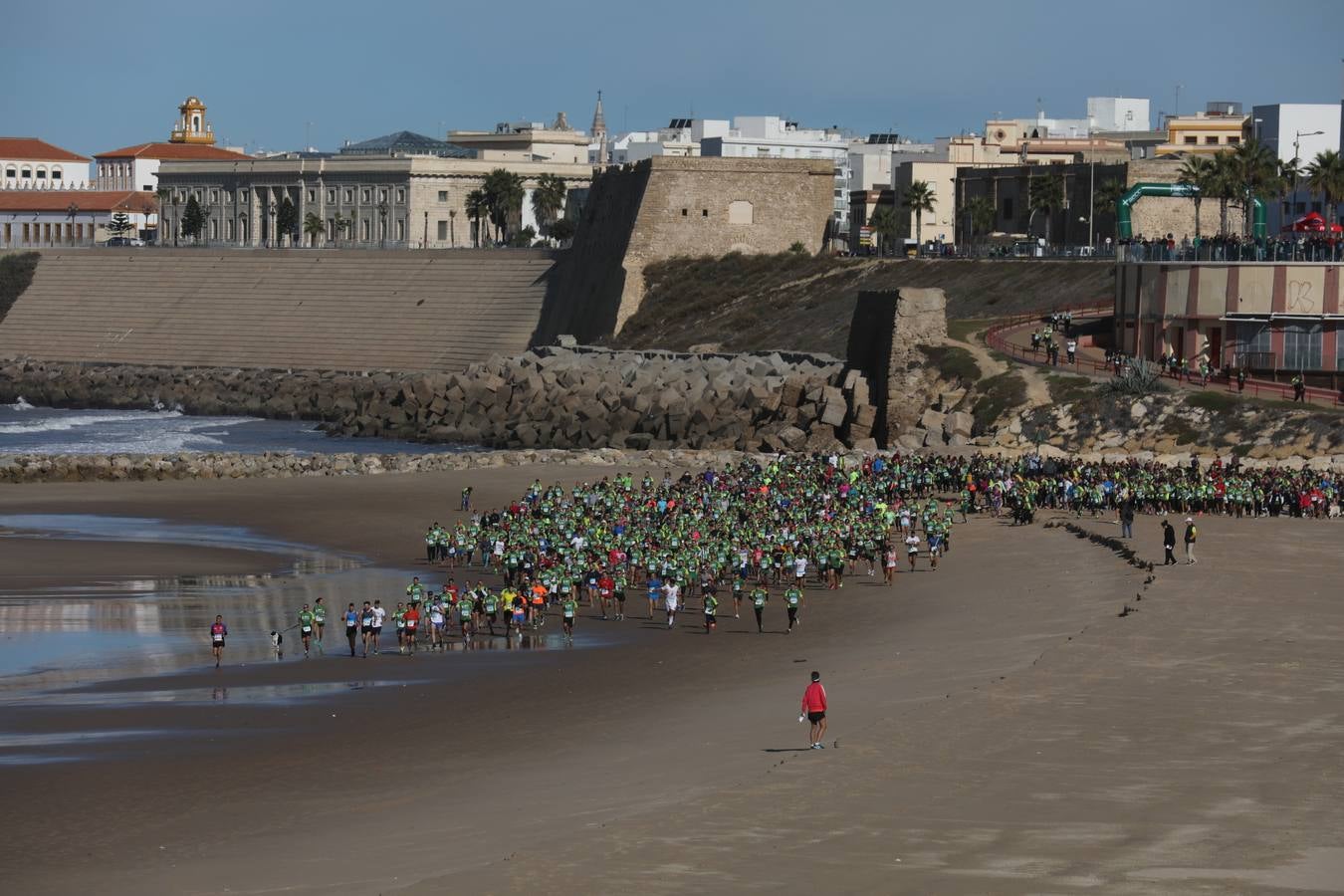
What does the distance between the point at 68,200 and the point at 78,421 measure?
71.2 meters

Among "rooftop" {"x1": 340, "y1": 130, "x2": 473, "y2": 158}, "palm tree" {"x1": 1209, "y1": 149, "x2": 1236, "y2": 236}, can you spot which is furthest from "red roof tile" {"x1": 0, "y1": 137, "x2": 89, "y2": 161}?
"palm tree" {"x1": 1209, "y1": 149, "x2": 1236, "y2": 236}

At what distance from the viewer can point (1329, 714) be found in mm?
19188

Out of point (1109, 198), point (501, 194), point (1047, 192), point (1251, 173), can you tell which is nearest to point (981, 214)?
point (1047, 192)

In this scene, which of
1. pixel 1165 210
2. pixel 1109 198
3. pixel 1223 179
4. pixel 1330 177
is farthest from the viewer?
pixel 1109 198

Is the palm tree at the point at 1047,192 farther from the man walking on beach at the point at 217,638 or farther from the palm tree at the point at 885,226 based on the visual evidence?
the man walking on beach at the point at 217,638

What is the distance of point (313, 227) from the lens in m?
120

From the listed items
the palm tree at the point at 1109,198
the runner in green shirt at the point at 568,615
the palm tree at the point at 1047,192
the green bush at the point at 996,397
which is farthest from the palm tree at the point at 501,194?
the runner in green shirt at the point at 568,615

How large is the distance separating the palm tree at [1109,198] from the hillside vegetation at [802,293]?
30.5 feet

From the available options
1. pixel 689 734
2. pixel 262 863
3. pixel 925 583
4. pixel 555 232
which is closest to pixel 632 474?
pixel 925 583

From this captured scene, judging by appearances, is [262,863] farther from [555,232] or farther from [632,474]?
[555,232]

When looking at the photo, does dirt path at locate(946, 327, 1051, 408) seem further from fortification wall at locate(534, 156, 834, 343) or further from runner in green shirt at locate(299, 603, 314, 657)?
fortification wall at locate(534, 156, 834, 343)

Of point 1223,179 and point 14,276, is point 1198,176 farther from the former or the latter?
point 14,276

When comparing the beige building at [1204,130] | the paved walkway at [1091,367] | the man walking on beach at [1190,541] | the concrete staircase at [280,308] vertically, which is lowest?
the man walking on beach at [1190,541]

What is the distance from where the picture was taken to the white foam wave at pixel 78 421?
241 feet
